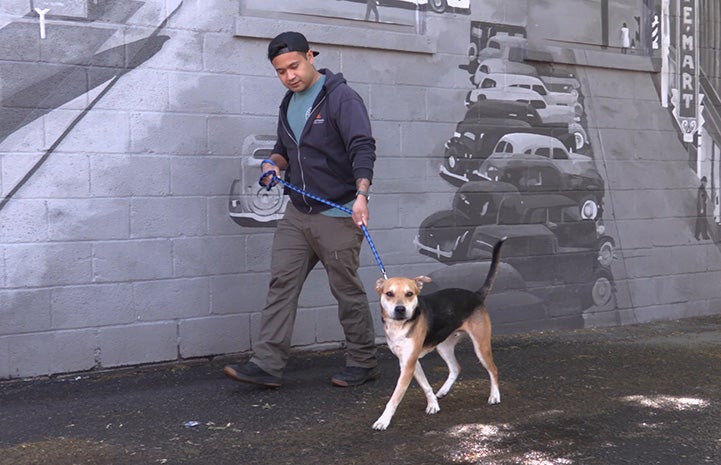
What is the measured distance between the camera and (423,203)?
6.86m

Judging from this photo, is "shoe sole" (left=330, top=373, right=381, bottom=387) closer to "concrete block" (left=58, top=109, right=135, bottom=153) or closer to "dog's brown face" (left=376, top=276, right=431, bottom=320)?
"dog's brown face" (left=376, top=276, right=431, bottom=320)

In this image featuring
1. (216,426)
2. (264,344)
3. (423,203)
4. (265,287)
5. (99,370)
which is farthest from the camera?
(423,203)

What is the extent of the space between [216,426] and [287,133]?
1887mm

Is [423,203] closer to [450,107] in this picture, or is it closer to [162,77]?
[450,107]

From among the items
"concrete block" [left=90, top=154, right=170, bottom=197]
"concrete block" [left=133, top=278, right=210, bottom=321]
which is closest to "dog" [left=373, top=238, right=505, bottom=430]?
"concrete block" [left=133, top=278, right=210, bottom=321]

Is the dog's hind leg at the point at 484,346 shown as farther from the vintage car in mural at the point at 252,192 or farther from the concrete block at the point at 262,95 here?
the concrete block at the point at 262,95

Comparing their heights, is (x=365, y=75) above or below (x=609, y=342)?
above

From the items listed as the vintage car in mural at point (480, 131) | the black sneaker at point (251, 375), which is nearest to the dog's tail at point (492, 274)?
the black sneaker at point (251, 375)

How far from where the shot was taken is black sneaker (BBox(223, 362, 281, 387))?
5.14 metres

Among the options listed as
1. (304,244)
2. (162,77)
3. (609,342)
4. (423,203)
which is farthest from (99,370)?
(609,342)

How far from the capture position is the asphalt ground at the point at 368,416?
4246mm

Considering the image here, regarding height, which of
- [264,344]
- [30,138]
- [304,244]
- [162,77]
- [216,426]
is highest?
[162,77]

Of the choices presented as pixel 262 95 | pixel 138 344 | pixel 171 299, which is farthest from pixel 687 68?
pixel 138 344

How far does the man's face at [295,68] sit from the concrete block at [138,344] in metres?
1.92
